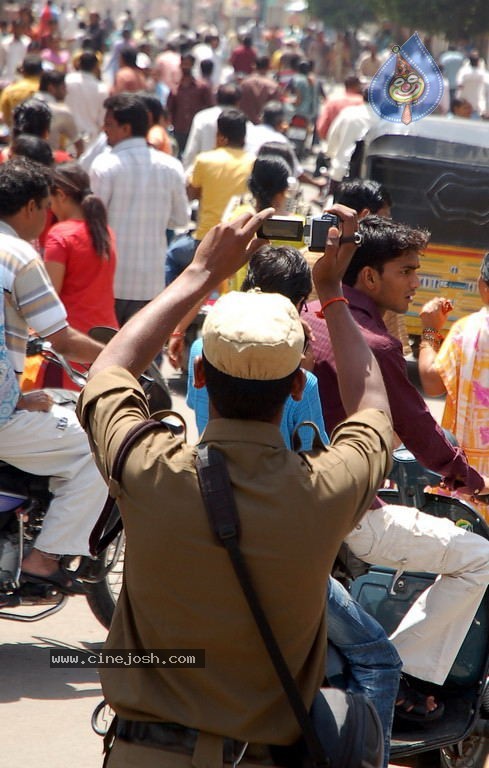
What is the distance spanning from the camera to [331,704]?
7.48ft

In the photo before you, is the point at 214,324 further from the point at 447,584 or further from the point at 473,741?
the point at 473,741

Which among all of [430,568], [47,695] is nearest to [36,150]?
[47,695]

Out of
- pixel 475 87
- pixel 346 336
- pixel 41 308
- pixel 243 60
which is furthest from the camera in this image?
pixel 243 60

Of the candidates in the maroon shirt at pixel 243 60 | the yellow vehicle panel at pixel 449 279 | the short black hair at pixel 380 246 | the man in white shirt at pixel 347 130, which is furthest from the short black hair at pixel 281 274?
the maroon shirt at pixel 243 60

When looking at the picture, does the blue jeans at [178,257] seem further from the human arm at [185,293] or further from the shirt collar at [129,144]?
the human arm at [185,293]

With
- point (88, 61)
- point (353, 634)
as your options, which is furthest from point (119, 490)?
point (88, 61)

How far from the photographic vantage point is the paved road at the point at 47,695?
12.7 feet

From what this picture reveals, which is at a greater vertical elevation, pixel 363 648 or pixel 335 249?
pixel 335 249

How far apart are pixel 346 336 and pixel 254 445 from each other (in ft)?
1.48

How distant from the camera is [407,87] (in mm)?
6152

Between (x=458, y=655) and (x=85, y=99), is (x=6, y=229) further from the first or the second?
(x=85, y=99)

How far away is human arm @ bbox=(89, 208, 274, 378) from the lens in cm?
237

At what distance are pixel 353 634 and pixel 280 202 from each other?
4207mm

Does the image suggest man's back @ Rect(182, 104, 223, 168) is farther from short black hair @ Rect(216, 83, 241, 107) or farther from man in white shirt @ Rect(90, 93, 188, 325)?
man in white shirt @ Rect(90, 93, 188, 325)
